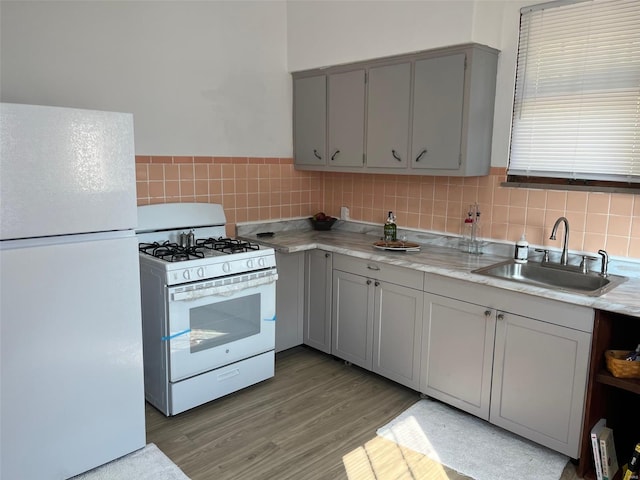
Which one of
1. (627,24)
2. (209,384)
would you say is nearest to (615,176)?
(627,24)

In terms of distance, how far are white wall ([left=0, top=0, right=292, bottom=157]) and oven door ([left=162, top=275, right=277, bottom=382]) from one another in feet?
3.56

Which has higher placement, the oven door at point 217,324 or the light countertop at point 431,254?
the light countertop at point 431,254

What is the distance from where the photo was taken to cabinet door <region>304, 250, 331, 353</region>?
11.6 ft

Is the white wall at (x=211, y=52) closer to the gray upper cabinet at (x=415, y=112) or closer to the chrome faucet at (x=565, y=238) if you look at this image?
the gray upper cabinet at (x=415, y=112)

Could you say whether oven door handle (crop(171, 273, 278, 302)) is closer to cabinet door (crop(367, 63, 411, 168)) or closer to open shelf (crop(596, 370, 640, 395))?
cabinet door (crop(367, 63, 411, 168))

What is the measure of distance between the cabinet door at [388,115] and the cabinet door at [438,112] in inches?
3.0

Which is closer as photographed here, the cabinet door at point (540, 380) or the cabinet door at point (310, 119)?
the cabinet door at point (540, 380)

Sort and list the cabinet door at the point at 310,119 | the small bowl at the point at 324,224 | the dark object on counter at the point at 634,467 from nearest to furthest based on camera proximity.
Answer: the dark object on counter at the point at 634,467
the cabinet door at the point at 310,119
the small bowl at the point at 324,224

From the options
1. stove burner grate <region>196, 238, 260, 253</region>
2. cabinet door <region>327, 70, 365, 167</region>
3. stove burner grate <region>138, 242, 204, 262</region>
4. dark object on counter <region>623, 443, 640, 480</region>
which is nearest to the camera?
dark object on counter <region>623, 443, 640, 480</region>

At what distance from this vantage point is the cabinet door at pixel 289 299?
3602mm

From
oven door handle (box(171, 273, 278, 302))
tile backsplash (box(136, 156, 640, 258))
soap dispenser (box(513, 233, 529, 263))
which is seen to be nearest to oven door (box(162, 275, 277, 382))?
oven door handle (box(171, 273, 278, 302))

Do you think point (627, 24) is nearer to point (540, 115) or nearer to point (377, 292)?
point (540, 115)

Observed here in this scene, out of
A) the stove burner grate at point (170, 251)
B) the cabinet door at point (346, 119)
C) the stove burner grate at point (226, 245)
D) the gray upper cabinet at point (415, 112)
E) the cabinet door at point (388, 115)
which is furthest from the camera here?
the cabinet door at point (346, 119)

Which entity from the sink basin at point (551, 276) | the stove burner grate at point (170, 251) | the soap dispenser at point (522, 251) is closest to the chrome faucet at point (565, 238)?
the sink basin at point (551, 276)
